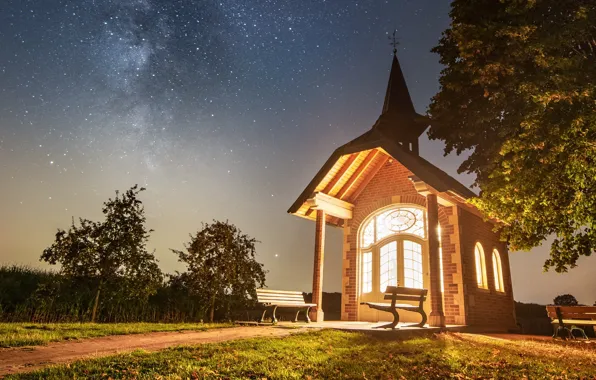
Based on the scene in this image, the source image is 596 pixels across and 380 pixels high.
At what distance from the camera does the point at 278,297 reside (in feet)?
37.4

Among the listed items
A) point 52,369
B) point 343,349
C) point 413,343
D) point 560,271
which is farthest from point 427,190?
point 52,369

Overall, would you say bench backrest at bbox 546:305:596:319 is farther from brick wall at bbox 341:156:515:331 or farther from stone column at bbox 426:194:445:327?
stone column at bbox 426:194:445:327

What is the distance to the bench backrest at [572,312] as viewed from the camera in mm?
10336

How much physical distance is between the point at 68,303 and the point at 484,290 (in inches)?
504

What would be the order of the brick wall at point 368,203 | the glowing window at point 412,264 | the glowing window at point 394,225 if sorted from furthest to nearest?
the brick wall at point 368,203 → the glowing window at point 394,225 → the glowing window at point 412,264

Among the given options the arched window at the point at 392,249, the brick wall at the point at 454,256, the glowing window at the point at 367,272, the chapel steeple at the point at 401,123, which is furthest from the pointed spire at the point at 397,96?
the glowing window at the point at 367,272

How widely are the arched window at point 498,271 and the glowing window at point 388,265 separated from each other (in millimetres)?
4225

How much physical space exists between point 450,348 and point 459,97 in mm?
10069

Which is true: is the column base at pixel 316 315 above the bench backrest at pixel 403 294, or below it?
below

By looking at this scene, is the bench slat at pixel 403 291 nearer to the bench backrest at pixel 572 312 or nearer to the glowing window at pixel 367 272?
the glowing window at pixel 367 272

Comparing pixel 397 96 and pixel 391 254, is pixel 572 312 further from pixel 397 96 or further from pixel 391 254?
pixel 397 96

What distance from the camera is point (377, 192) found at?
45.9 ft

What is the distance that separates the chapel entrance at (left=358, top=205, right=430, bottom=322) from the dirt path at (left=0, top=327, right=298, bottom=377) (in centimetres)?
533

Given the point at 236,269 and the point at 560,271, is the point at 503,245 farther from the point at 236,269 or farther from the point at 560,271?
the point at 236,269
